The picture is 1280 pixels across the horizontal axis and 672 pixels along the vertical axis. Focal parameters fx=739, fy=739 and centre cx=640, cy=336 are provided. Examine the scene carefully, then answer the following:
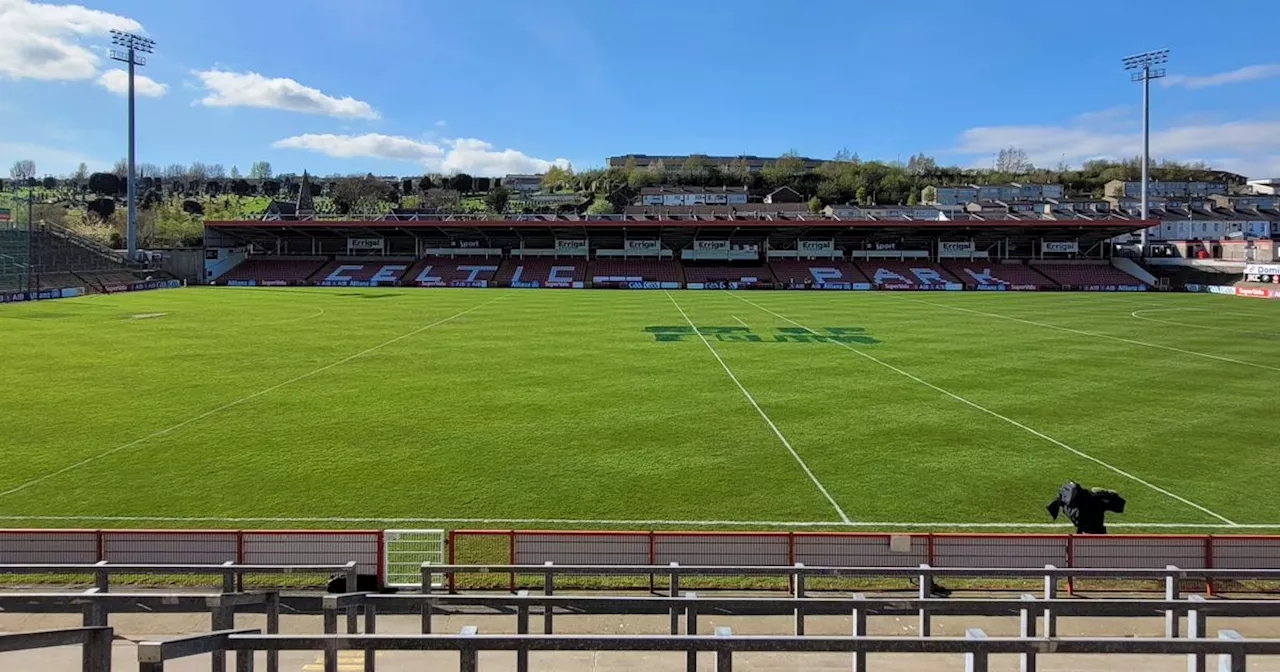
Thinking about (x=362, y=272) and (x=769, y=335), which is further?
(x=362, y=272)

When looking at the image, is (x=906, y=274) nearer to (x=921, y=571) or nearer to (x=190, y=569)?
(x=921, y=571)

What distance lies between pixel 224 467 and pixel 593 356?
17.5 metres

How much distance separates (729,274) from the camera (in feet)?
291

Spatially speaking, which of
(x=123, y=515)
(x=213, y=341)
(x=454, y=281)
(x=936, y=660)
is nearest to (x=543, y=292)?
(x=454, y=281)

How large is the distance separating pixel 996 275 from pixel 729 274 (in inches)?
1226

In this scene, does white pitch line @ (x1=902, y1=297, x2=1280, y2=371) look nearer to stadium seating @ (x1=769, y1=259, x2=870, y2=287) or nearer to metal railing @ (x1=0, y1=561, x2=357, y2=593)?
stadium seating @ (x1=769, y1=259, x2=870, y2=287)

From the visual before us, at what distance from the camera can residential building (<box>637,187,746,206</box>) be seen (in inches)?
6078

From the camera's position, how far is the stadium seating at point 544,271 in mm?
85312

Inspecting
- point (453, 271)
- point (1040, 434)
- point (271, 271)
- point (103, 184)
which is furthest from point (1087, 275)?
point (103, 184)

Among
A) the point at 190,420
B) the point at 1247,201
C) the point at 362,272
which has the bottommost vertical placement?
the point at 190,420

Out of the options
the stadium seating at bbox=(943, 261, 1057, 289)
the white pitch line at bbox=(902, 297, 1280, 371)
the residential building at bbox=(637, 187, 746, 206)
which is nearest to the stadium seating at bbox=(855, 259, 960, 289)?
the stadium seating at bbox=(943, 261, 1057, 289)

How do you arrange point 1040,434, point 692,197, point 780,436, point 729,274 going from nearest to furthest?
point 780,436
point 1040,434
point 729,274
point 692,197

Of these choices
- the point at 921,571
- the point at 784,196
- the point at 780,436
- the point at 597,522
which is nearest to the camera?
the point at 921,571

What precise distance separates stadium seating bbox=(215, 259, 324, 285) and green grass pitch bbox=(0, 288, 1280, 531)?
1847 inches
